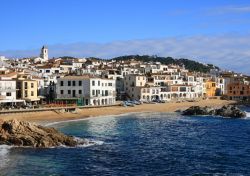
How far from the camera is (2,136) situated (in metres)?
52.7

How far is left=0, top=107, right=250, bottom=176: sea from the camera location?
4022cm

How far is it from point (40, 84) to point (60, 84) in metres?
5.48

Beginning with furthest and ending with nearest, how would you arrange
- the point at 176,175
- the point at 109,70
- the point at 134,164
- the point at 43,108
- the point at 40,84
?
the point at 109,70 → the point at 40,84 → the point at 43,108 → the point at 134,164 → the point at 176,175

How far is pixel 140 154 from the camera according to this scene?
4775 centimetres

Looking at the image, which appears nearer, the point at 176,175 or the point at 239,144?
the point at 176,175

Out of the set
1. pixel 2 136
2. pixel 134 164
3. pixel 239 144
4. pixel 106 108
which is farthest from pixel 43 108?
pixel 134 164

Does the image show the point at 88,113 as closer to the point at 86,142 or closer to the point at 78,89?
the point at 78,89

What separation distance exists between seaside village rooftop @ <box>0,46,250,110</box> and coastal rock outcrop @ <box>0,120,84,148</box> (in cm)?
2998

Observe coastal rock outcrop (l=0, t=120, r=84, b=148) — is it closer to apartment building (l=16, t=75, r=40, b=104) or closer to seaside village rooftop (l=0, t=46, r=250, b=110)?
seaside village rooftop (l=0, t=46, r=250, b=110)

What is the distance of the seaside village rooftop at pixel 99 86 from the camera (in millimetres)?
93875

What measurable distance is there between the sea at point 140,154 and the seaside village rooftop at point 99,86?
921 inches

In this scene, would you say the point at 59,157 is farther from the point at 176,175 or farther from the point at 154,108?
the point at 154,108

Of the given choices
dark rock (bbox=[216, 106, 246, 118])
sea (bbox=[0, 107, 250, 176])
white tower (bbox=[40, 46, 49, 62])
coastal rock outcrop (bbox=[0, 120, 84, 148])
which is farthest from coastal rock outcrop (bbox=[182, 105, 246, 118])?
white tower (bbox=[40, 46, 49, 62])

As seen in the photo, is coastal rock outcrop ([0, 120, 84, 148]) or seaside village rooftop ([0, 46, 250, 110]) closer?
coastal rock outcrop ([0, 120, 84, 148])
